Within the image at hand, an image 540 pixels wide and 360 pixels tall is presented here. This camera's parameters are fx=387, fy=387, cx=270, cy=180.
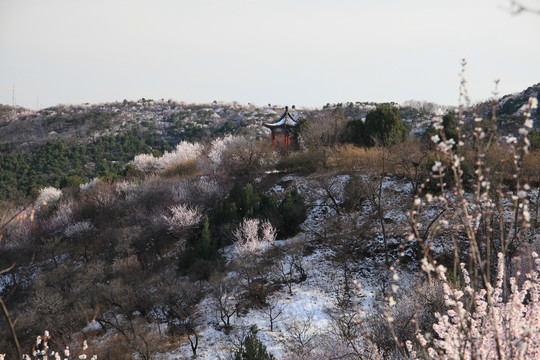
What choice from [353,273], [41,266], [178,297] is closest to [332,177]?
[353,273]

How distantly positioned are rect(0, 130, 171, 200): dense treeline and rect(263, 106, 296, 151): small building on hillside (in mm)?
24244

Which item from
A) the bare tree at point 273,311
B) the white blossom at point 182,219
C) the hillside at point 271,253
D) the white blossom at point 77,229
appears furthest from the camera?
the white blossom at point 77,229

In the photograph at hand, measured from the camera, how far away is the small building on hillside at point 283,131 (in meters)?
34.5

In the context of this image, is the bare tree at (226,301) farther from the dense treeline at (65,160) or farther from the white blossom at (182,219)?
the dense treeline at (65,160)

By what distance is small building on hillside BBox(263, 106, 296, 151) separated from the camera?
34500 mm

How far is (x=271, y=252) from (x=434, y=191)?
31.3 feet

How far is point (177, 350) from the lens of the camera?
14617mm

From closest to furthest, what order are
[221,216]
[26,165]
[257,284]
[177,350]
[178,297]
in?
[177,350] → [178,297] → [257,284] → [221,216] → [26,165]

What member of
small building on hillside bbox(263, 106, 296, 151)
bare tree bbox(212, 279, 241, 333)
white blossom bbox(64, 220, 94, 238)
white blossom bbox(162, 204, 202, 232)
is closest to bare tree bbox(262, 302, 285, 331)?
bare tree bbox(212, 279, 241, 333)

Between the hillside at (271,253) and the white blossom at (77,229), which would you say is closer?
the hillside at (271,253)

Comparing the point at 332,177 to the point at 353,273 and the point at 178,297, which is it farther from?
the point at 178,297

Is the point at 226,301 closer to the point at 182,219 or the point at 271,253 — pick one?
the point at 271,253

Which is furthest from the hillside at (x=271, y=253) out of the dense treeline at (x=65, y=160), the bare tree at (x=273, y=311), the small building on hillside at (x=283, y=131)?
the dense treeline at (x=65, y=160)

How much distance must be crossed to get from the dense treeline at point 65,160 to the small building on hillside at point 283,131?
24.2 metres
